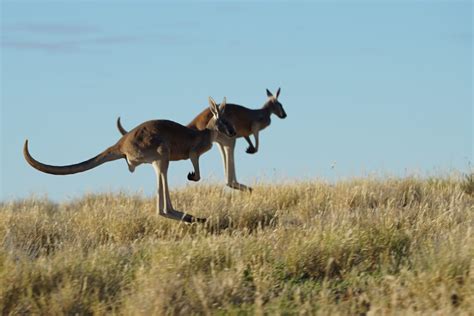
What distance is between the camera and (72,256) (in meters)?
8.05

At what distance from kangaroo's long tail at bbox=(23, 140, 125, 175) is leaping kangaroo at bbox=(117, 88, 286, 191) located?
103 cm

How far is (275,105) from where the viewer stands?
1591 cm

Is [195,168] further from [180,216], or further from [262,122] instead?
[262,122]

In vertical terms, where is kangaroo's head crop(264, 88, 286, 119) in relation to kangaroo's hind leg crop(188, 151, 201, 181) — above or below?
above

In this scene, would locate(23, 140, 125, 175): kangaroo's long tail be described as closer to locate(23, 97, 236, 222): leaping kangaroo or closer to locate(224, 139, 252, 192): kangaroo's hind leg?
locate(23, 97, 236, 222): leaping kangaroo

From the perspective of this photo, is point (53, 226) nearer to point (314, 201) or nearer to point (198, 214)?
point (198, 214)

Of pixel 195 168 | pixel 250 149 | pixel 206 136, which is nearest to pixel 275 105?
pixel 250 149

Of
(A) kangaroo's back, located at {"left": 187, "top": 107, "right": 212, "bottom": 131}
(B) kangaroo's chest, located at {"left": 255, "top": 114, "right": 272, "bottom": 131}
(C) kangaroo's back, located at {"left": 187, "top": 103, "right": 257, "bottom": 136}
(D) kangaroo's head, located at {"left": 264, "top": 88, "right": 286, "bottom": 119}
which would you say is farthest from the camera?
(D) kangaroo's head, located at {"left": 264, "top": 88, "right": 286, "bottom": 119}

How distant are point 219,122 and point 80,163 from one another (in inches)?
86.3

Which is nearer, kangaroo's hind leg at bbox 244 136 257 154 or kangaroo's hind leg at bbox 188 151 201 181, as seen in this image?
kangaroo's hind leg at bbox 188 151 201 181

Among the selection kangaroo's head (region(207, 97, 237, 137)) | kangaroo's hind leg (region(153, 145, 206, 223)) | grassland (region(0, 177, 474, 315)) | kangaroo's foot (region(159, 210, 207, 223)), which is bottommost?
grassland (region(0, 177, 474, 315))

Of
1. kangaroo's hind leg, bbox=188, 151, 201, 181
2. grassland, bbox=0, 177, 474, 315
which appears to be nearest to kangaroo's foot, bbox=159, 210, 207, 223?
grassland, bbox=0, 177, 474, 315

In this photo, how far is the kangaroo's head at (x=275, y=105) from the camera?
52.0 ft

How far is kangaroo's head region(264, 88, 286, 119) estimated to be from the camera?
15848mm
